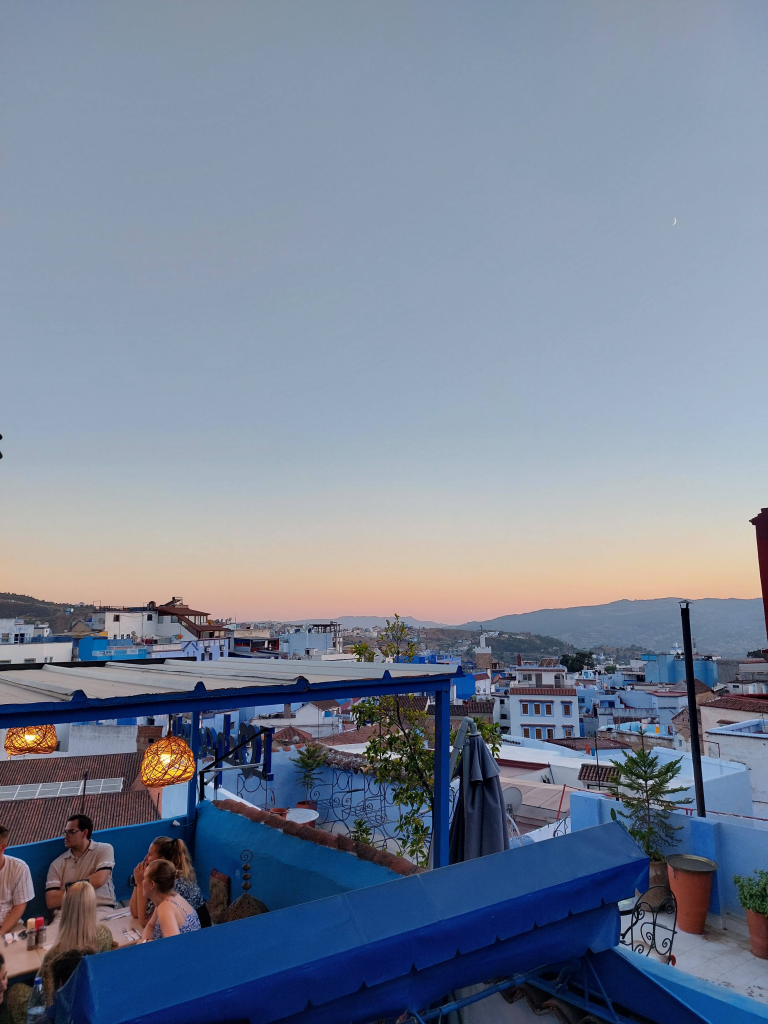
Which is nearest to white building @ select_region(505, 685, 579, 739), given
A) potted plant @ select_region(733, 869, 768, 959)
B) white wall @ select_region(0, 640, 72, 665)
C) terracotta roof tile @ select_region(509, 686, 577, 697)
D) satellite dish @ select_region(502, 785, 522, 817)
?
terracotta roof tile @ select_region(509, 686, 577, 697)

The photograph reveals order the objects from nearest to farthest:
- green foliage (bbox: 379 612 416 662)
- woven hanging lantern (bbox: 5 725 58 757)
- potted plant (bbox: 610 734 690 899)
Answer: woven hanging lantern (bbox: 5 725 58 757) < green foliage (bbox: 379 612 416 662) < potted plant (bbox: 610 734 690 899)

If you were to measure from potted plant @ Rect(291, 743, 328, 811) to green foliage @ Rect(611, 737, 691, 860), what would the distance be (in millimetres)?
5674

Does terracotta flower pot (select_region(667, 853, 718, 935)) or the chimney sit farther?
terracotta flower pot (select_region(667, 853, 718, 935))

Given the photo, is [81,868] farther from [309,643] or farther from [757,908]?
[309,643]

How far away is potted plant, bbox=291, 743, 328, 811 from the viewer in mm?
11398

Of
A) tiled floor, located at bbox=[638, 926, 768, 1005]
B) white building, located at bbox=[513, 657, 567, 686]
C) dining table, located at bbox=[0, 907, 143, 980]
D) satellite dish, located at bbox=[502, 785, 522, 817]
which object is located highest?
dining table, located at bbox=[0, 907, 143, 980]

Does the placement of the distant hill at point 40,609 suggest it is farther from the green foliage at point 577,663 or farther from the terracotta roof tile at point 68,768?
the green foliage at point 577,663

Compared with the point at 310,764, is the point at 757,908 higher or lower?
lower

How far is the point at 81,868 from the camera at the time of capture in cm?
475

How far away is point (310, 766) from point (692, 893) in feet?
22.8

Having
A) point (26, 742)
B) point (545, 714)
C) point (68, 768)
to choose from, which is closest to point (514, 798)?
point (26, 742)

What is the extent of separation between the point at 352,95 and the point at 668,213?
7104 millimetres

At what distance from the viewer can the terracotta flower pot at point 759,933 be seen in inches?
263

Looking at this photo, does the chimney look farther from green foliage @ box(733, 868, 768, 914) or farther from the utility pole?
the utility pole
